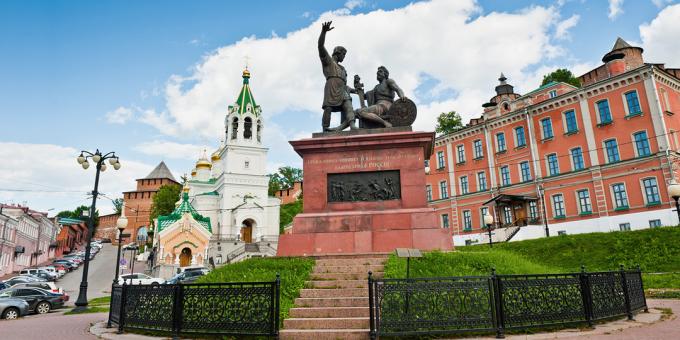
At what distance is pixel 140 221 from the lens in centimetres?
10538

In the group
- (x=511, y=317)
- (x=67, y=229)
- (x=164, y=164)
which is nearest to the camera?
(x=511, y=317)

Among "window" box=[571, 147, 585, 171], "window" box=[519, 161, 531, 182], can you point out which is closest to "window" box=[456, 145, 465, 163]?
"window" box=[519, 161, 531, 182]

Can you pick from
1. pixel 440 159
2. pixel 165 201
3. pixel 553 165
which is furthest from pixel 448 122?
pixel 165 201

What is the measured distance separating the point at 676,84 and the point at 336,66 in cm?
3291

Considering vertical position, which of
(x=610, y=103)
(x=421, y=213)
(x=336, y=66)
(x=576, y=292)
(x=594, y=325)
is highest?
(x=610, y=103)

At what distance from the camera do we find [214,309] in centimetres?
734

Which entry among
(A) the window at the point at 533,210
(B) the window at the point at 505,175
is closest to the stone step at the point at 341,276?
(A) the window at the point at 533,210

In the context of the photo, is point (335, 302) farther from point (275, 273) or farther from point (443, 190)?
point (443, 190)

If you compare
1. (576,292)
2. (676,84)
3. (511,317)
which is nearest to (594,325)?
(576,292)

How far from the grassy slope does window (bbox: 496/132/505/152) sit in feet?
117

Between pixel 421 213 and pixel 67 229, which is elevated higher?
pixel 67 229

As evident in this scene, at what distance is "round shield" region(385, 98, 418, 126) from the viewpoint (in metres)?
13.9

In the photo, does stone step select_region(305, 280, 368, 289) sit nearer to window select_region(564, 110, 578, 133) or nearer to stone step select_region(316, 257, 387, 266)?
stone step select_region(316, 257, 387, 266)

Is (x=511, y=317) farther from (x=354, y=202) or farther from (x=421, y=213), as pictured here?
(x=354, y=202)
